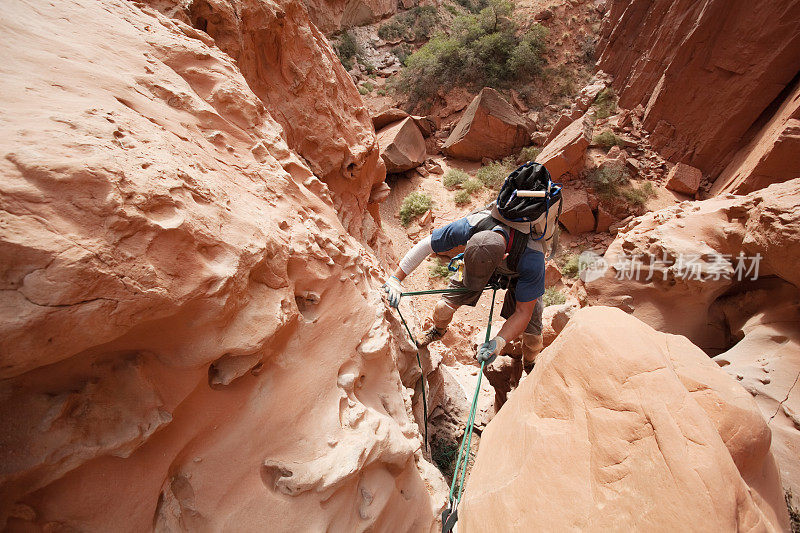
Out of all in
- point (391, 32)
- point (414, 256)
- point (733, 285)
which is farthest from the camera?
point (391, 32)

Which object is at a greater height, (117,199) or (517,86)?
(517,86)

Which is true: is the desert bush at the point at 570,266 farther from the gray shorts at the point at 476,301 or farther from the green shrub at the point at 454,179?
the gray shorts at the point at 476,301

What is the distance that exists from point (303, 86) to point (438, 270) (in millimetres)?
5152

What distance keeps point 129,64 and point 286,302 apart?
1.37 meters

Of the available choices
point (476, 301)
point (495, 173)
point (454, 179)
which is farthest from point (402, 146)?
point (476, 301)

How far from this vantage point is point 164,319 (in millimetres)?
1134

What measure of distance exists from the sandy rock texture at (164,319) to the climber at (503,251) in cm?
93

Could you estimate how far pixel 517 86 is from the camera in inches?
476

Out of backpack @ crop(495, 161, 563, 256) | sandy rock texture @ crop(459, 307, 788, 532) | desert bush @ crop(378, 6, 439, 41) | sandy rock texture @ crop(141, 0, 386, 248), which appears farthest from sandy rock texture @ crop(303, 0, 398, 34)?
sandy rock texture @ crop(459, 307, 788, 532)

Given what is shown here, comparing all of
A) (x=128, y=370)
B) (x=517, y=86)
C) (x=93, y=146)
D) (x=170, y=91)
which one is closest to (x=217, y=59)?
(x=170, y=91)

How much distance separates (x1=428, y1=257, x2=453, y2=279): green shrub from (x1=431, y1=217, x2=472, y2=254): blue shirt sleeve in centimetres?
492

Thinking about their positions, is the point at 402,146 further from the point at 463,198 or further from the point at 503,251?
the point at 503,251

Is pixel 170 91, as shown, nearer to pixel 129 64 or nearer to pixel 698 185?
pixel 129 64

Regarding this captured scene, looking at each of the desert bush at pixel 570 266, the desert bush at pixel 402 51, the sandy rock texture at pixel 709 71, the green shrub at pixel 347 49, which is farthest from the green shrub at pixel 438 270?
the desert bush at pixel 402 51
